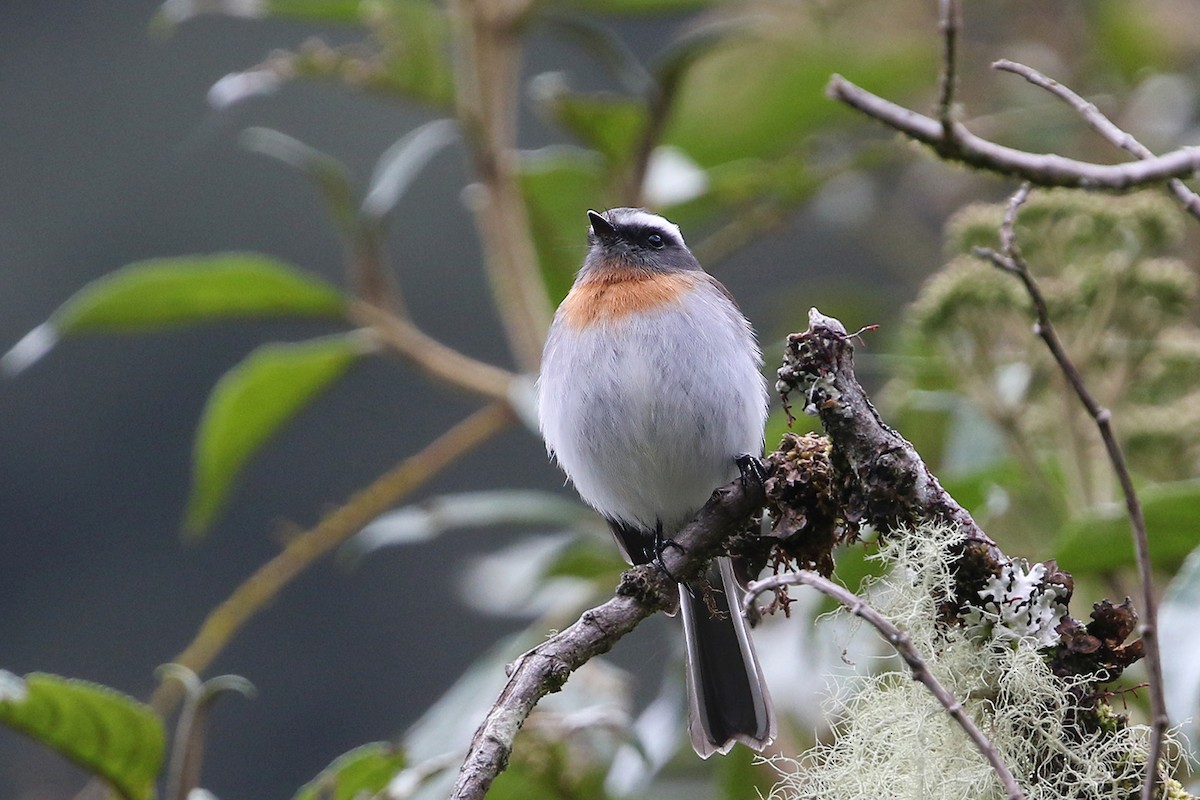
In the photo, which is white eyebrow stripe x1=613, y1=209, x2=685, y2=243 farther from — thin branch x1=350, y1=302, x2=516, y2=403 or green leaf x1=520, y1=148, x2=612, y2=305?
thin branch x1=350, y1=302, x2=516, y2=403

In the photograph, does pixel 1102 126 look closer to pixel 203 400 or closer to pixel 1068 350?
pixel 1068 350

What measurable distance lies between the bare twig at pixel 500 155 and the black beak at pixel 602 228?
0.67ft

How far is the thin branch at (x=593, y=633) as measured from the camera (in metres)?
1.65

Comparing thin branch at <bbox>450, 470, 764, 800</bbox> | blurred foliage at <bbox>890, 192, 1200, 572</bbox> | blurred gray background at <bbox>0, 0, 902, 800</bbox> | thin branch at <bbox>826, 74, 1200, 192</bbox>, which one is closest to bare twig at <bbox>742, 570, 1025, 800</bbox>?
thin branch at <bbox>450, 470, 764, 800</bbox>

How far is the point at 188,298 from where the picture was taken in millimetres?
3721

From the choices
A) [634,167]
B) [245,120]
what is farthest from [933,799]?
[245,120]

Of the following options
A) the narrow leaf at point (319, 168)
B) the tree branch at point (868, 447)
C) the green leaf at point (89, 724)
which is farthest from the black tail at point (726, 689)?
the narrow leaf at point (319, 168)

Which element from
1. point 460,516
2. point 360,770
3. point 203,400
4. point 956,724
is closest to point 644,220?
point 460,516

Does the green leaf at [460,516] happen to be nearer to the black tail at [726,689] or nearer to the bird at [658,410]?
the bird at [658,410]

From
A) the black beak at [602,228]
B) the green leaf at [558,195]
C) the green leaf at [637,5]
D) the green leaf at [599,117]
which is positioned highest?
the green leaf at [637,5]

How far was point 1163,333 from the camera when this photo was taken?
3.25 m

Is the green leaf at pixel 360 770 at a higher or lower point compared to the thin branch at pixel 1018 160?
lower

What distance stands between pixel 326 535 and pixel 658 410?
107 centimetres

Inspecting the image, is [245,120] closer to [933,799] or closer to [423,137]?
[423,137]
